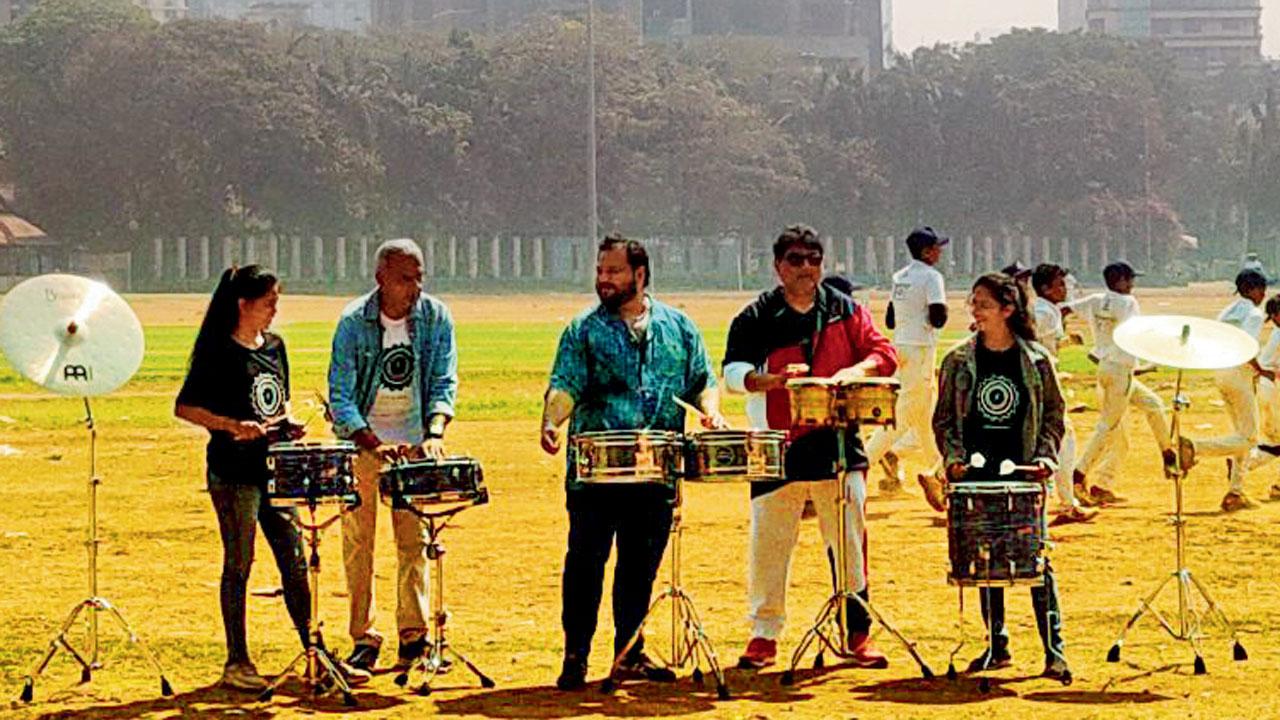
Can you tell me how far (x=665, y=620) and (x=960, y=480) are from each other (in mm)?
2629

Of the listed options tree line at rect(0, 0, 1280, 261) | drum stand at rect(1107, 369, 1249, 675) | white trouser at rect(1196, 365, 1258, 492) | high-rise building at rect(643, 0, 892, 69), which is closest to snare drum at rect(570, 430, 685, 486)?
drum stand at rect(1107, 369, 1249, 675)

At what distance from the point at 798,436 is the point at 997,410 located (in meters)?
0.90

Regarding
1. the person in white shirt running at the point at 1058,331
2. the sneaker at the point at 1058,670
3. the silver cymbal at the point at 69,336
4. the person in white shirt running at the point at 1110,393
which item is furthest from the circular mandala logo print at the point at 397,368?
the person in white shirt running at the point at 1110,393

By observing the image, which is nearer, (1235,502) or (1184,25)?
(1235,502)

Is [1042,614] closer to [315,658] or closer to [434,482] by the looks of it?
[434,482]

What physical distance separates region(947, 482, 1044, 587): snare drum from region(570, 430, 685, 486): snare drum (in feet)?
3.89

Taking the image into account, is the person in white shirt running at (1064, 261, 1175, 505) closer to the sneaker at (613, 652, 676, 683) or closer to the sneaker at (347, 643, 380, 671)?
the sneaker at (613, 652, 676, 683)

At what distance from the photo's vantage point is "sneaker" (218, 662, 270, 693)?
1148 centimetres

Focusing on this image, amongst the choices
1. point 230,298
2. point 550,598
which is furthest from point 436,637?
point 550,598

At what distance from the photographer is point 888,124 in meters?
116

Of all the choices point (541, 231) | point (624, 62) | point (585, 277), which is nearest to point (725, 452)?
point (585, 277)

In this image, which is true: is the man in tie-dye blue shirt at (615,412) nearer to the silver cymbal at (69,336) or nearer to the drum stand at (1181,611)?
the silver cymbal at (69,336)

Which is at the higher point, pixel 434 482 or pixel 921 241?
pixel 921 241

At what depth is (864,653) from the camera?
39.5 ft
